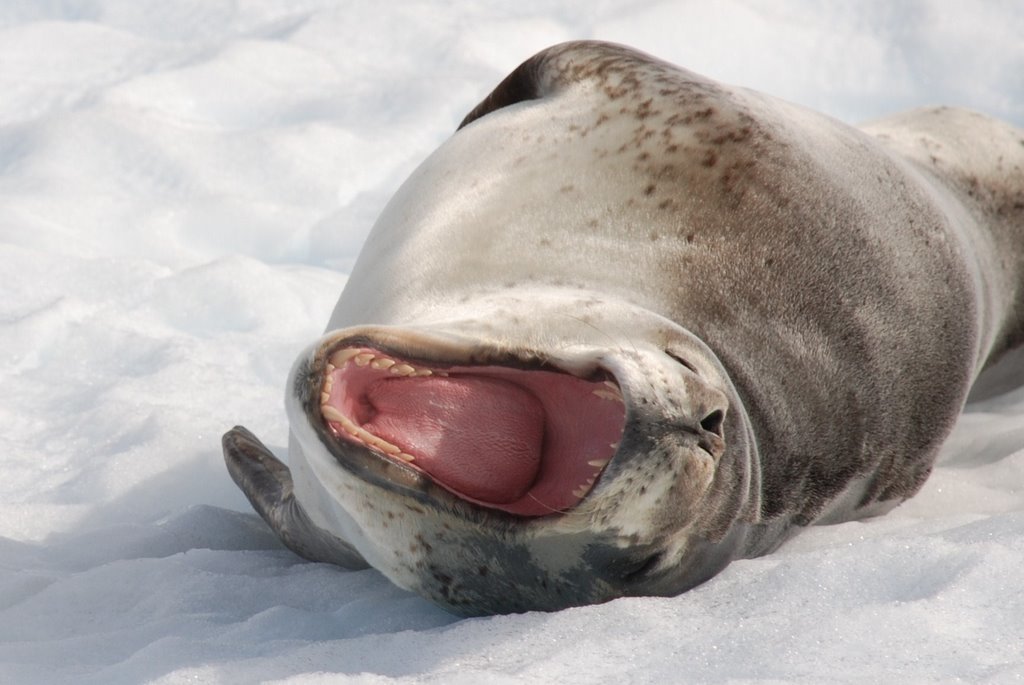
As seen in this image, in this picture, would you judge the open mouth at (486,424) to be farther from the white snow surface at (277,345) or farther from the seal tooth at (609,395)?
the white snow surface at (277,345)

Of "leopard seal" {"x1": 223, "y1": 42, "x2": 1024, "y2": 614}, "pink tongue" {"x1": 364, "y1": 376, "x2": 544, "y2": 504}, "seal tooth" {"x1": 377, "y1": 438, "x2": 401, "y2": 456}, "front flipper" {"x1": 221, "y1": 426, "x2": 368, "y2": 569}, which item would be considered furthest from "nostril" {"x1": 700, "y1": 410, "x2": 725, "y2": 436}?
"front flipper" {"x1": 221, "y1": 426, "x2": 368, "y2": 569}

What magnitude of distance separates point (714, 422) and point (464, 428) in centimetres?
39

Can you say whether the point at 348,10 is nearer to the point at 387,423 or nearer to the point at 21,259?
the point at 21,259

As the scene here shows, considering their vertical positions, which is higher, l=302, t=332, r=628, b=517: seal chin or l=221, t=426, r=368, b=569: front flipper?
l=302, t=332, r=628, b=517: seal chin

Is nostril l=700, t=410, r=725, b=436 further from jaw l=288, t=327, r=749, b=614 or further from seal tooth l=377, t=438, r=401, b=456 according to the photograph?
seal tooth l=377, t=438, r=401, b=456

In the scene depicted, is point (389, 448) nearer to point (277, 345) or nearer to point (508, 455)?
point (508, 455)

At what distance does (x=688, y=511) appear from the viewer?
2.12 m

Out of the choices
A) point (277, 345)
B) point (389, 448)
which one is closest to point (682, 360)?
point (389, 448)

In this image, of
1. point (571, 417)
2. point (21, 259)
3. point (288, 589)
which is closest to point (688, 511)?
point (571, 417)

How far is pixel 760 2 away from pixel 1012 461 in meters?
5.15

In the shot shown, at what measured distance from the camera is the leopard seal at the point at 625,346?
2082mm

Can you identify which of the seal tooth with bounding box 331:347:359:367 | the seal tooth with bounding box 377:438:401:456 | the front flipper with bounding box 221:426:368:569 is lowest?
the front flipper with bounding box 221:426:368:569

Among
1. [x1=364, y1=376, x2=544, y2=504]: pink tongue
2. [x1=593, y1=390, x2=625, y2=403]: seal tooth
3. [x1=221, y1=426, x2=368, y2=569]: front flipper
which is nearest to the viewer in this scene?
[x1=593, y1=390, x2=625, y2=403]: seal tooth

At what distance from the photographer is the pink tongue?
213cm
